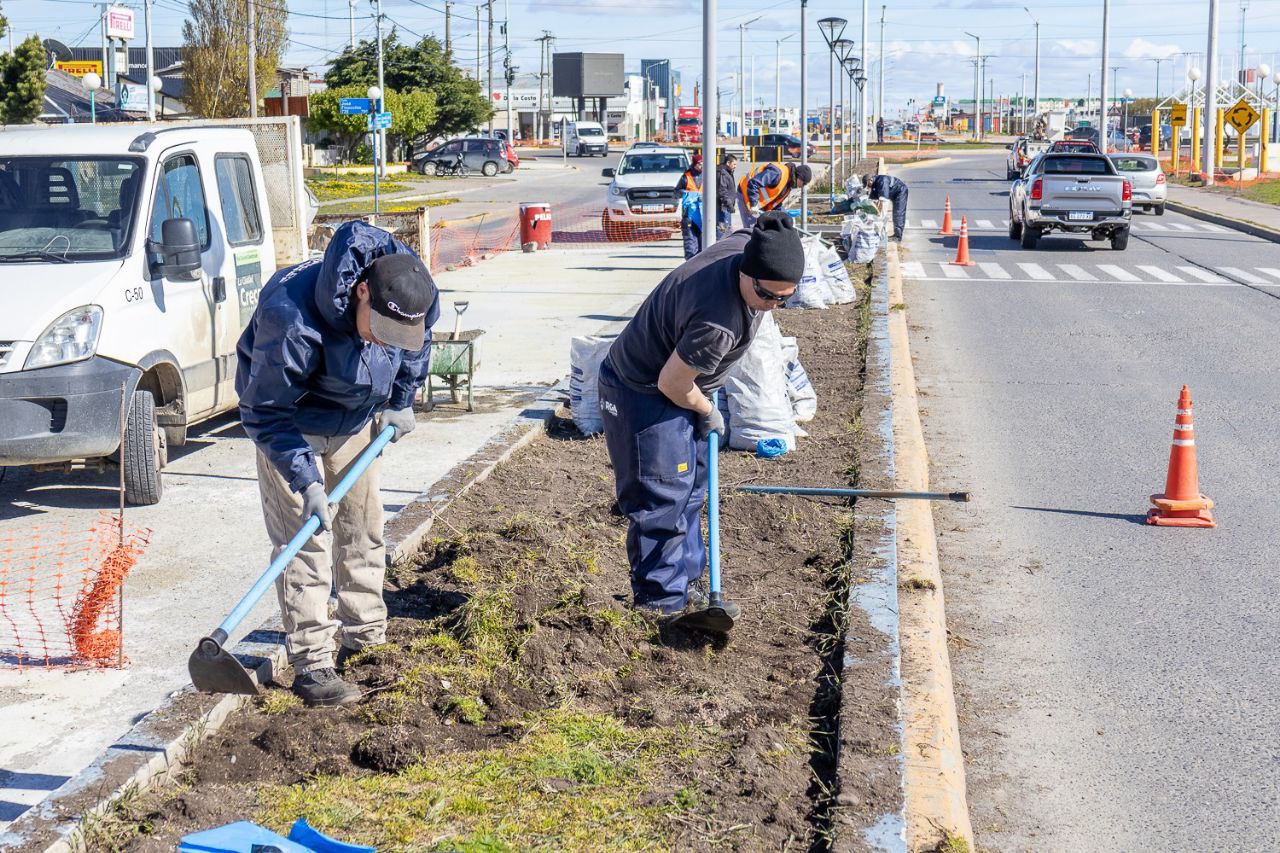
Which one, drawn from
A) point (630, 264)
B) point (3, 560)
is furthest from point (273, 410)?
point (630, 264)

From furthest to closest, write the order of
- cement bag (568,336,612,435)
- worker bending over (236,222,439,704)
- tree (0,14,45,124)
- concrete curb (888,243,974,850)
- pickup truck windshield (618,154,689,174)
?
tree (0,14,45,124), pickup truck windshield (618,154,689,174), cement bag (568,336,612,435), worker bending over (236,222,439,704), concrete curb (888,243,974,850)

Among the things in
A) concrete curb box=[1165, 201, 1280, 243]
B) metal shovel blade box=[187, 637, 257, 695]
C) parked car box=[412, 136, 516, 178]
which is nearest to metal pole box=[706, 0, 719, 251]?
→ metal shovel blade box=[187, 637, 257, 695]

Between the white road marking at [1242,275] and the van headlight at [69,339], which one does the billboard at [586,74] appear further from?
the van headlight at [69,339]

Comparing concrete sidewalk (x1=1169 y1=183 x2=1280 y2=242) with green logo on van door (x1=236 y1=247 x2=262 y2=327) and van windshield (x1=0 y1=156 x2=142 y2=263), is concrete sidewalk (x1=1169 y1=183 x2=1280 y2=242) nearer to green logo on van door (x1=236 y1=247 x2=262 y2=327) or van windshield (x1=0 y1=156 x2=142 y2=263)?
green logo on van door (x1=236 y1=247 x2=262 y2=327)

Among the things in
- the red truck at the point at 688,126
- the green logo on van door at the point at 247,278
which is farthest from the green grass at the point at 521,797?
the red truck at the point at 688,126

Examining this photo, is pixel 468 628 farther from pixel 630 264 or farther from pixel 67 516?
pixel 630 264

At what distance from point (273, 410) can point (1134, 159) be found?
3616 centimetres

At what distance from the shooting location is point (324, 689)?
4.62 metres

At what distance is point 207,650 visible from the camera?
4.04 m

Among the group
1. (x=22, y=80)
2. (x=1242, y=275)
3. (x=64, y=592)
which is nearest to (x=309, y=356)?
(x=64, y=592)

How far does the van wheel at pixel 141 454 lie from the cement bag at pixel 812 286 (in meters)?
8.64

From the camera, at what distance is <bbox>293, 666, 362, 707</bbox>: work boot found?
4.60m

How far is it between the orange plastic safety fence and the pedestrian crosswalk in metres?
15.2

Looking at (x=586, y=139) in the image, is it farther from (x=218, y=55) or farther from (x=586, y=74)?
(x=218, y=55)
